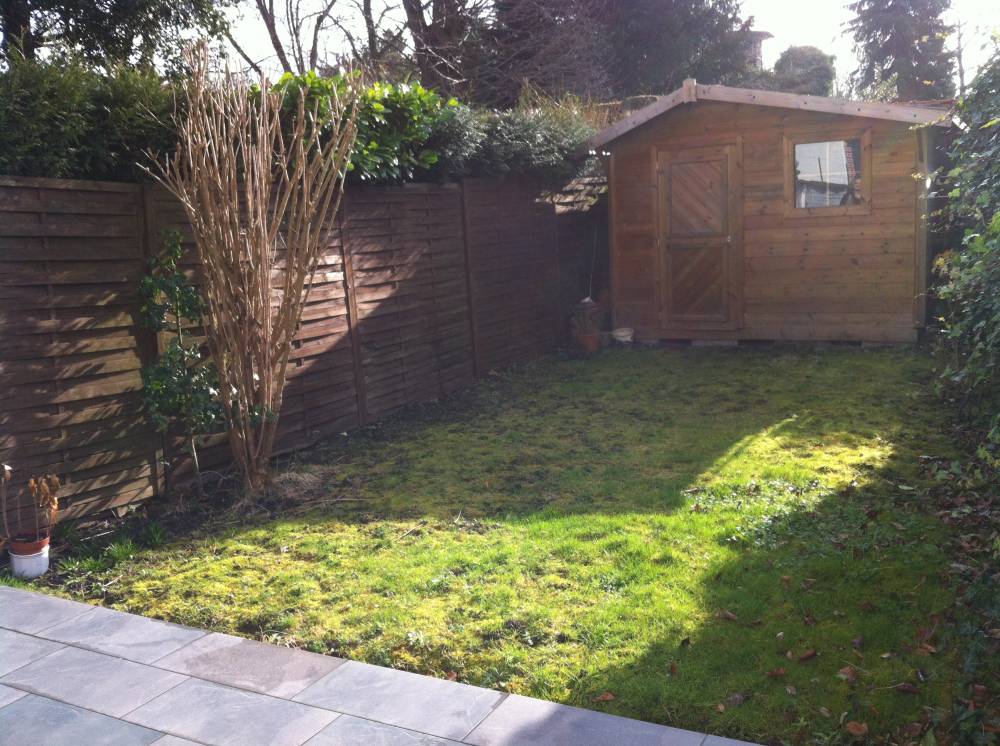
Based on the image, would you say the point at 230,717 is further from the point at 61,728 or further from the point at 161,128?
the point at 161,128

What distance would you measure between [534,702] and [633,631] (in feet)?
2.24

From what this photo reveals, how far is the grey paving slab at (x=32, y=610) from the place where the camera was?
12.7ft

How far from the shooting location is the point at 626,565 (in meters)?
4.21

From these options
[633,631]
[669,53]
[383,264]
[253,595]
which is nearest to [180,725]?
[253,595]

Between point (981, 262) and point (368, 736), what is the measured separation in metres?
3.04

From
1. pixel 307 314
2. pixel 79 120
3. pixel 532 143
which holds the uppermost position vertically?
pixel 532 143

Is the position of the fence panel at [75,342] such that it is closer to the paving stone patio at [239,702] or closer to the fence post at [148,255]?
the fence post at [148,255]

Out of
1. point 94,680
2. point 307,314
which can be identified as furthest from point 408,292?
point 94,680

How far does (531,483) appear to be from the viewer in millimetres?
5777

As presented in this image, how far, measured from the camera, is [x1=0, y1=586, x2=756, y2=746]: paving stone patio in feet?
9.34

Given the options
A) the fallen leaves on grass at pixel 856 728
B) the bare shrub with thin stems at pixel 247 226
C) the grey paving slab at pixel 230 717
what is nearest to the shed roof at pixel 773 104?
the bare shrub with thin stems at pixel 247 226

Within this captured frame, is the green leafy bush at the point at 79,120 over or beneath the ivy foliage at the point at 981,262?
over

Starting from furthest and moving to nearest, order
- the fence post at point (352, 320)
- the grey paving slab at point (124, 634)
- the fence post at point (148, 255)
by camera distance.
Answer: the fence post at point (352, 320) → the fence post at point (148, 255) → the grey paving slab at point (124, 634)

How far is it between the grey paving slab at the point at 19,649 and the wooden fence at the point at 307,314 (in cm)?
116
